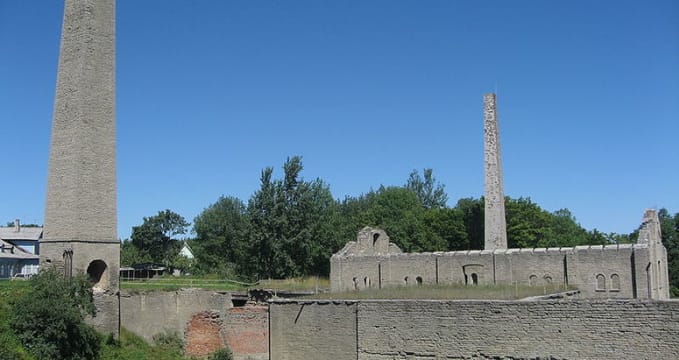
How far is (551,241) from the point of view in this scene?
189 feet

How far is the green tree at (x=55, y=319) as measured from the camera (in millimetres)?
22047

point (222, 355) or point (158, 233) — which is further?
point (158, 233)

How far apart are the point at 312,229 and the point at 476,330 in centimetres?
2435

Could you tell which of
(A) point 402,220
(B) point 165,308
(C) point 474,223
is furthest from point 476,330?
(A) point 402,220

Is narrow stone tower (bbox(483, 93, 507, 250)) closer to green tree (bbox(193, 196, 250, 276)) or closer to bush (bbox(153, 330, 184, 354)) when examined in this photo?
bush (bbox(153, 330, 184, 354))

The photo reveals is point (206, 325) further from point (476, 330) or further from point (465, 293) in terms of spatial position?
point (476, 330)

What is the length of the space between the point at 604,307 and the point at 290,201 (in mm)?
27752

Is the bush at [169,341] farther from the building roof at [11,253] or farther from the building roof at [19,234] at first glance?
the building roof at [19,234]

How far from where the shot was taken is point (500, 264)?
32.9 m

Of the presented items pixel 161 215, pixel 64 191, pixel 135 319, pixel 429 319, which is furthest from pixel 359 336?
pixel 161 215

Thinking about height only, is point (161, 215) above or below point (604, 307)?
above

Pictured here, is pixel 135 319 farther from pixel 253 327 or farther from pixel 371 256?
pixel 371 256

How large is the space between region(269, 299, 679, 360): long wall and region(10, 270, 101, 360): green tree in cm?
747

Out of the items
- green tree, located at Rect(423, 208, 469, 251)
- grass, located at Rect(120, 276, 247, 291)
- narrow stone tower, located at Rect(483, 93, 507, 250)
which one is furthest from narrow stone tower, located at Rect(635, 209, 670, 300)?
green tree, located at Rect(423, 208, 469, 251)
